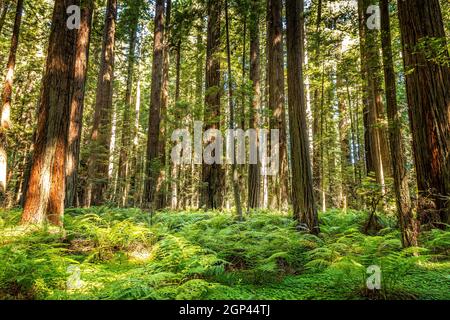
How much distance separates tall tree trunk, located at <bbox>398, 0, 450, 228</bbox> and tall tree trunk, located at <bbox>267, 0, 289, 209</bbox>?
5.43m

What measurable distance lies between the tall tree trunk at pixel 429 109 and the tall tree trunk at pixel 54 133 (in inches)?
280

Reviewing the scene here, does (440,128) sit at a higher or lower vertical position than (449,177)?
higher

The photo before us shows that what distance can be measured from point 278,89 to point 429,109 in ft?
21.0

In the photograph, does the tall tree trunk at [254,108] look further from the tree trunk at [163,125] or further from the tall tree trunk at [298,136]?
the tree trunk at [163,125]

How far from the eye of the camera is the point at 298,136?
6.13 meters

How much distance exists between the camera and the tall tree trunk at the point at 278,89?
10945mm

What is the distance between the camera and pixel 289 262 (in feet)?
14.9

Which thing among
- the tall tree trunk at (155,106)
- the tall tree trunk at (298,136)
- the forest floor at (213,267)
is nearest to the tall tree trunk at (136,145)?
the tall tree trunk at (155,106)

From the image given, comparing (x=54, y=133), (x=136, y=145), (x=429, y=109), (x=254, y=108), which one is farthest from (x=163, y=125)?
(x=429, y=109)

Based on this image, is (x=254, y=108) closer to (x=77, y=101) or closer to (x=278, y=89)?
(x=278, y=89)

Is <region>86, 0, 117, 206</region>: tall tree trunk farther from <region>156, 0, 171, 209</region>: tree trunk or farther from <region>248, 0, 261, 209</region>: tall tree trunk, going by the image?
<region>248, 0, 261, 209</region>: tall tree trunk
